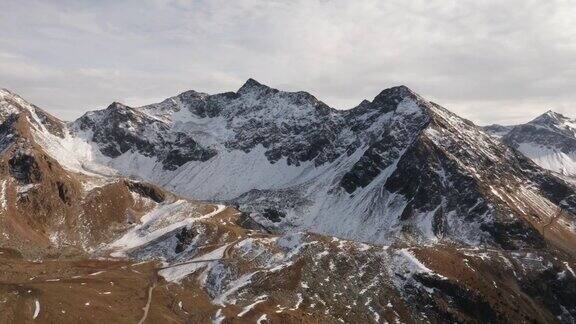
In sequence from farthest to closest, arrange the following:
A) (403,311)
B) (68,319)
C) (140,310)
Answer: (403,311)
(140,310)
(68,319)

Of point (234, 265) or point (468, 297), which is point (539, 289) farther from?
point (234, 265)

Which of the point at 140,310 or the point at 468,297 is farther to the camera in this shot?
the point at 468,297

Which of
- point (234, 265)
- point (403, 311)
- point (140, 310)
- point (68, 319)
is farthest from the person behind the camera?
point (234, 265)

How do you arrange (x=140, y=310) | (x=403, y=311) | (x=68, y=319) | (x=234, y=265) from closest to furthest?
1. (x=68, y=319)
2. (x=140, y=310)
3. (x=403, y=311)
4. (x=234, y=265)

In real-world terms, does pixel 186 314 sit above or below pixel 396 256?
below

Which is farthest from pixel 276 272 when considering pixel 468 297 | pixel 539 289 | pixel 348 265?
pixel 539 289

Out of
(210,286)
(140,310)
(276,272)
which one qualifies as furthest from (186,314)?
(276,272)

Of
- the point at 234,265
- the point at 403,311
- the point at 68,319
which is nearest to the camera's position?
the point at 68,319

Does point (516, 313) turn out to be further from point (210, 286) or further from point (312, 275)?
point (210, 286)
